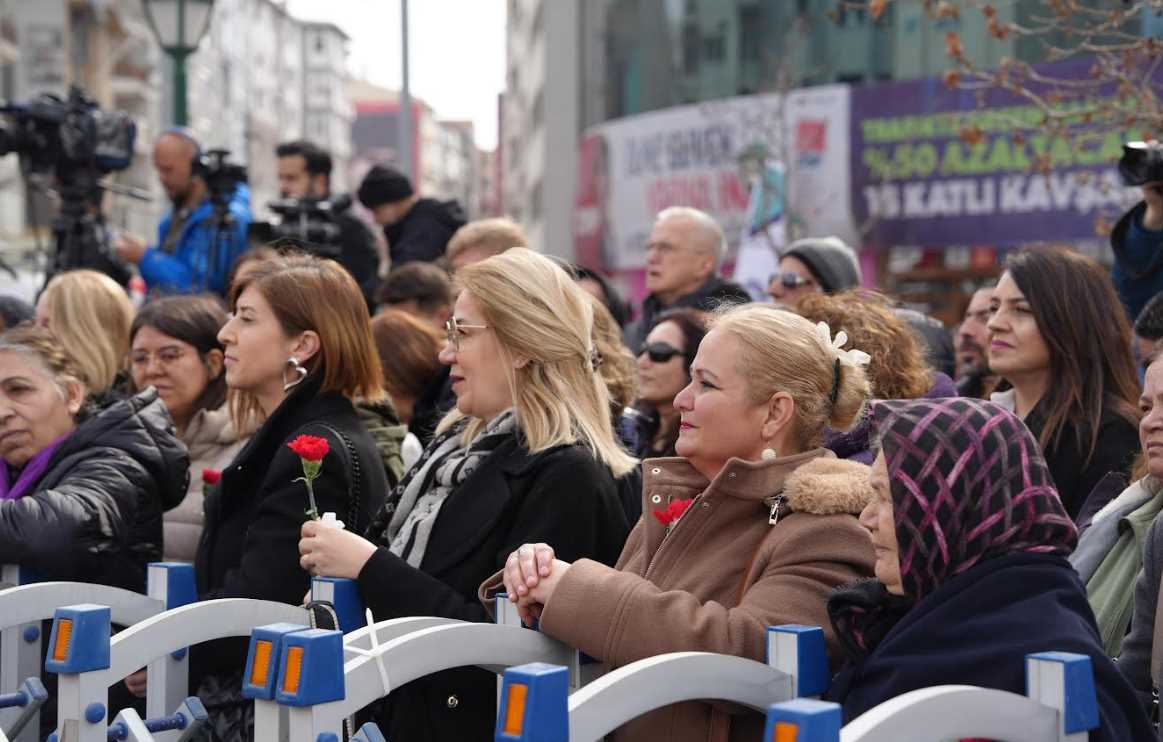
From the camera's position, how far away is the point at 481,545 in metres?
4.00

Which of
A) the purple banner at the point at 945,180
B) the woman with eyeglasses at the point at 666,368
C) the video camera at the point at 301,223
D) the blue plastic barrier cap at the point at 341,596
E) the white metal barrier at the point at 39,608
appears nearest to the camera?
the blue plastic barrier cap at the point at 341,596

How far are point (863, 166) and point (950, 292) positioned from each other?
2.31m

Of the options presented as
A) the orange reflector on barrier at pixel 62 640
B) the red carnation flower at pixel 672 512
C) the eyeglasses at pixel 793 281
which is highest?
the eyeglasses at pixel 793 281

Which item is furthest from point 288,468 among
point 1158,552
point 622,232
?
point 622,232

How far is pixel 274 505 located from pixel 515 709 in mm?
2072

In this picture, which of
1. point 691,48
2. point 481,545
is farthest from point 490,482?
point 691,48

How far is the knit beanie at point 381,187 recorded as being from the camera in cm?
916

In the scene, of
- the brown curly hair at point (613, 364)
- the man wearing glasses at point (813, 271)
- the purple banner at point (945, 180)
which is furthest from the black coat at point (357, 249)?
the purple banner at point (945, 180)

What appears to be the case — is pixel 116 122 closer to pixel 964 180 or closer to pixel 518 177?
pixel 964 180

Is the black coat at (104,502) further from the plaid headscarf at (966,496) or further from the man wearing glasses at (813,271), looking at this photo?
the man wearing glasses at (813,271)

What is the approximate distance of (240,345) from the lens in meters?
4.78

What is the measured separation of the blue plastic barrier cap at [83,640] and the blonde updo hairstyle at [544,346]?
1321 millimetres

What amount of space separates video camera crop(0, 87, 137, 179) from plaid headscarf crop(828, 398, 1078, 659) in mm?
6186

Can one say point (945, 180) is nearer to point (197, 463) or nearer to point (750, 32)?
point (750, 32)
